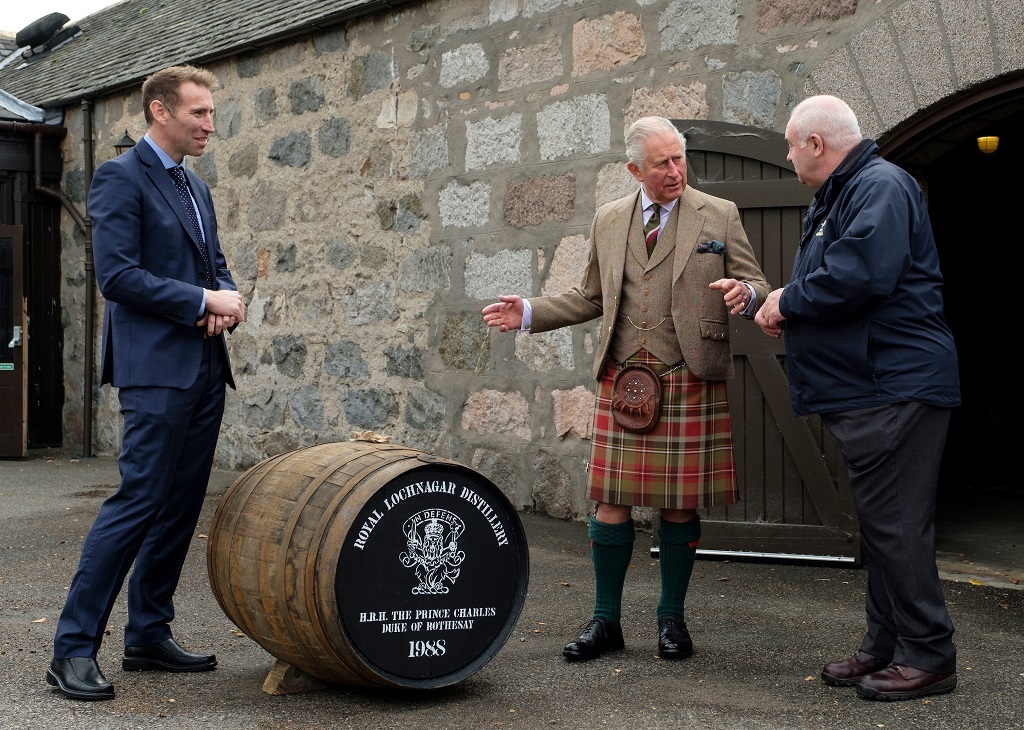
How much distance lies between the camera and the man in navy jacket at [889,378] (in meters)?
3.36

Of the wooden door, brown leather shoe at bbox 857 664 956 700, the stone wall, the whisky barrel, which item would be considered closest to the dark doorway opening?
the stone wall

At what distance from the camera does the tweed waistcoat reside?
3.89 m

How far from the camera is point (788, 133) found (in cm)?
365

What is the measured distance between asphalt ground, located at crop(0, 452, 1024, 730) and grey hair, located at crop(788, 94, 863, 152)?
1.62m

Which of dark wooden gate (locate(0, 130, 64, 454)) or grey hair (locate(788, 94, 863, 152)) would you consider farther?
dark wooden gate (locate(0, 130, 64, 454))

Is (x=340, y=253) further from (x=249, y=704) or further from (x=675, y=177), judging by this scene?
(x=249, y=704)

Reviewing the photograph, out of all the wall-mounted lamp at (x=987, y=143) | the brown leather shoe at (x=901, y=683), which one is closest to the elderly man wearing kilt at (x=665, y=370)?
the brown leather shoe at (x=901, y=683)

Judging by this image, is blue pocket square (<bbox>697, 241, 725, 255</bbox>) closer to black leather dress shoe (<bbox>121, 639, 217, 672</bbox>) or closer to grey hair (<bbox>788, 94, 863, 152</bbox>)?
grey hair (<bbox>788, 94, 863, 152</bbox>)

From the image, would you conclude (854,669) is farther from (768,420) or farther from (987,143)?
(987,143)

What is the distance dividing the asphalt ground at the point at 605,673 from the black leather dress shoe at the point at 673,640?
0.03 meters

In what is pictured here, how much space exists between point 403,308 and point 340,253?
74 centimetres

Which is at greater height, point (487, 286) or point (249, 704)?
point (487, 286)

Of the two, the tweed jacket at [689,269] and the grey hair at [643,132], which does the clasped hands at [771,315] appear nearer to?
the tweed jacket at [689,269]

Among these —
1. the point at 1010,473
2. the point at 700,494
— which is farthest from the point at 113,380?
the point at 1010,473
